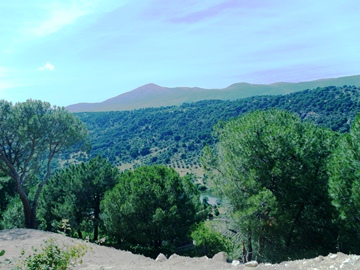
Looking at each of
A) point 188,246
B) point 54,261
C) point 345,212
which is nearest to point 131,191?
point 188,246

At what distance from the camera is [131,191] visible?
18406 mm

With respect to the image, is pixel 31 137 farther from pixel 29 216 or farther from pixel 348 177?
pixel 348 177

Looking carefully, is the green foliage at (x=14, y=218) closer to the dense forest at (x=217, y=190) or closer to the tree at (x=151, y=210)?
the dense forest at (x=217, y=190)

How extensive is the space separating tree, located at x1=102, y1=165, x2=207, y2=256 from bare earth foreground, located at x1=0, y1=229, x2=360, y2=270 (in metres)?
4.91

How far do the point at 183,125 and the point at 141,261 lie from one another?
117612 mm

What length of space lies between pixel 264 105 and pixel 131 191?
339ft

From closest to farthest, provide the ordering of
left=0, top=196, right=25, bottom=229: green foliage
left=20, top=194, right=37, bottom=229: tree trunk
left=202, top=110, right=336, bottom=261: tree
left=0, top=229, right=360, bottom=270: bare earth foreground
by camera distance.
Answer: left=0, top=229, right=360, bottom=270: bare earth foreground
left=202, top=110, right=336, bottom=261: tree
left=20, top=194, right=37, bottom=229: tree trunk
left=0, top=196, right=25, bottom=229: green foliage

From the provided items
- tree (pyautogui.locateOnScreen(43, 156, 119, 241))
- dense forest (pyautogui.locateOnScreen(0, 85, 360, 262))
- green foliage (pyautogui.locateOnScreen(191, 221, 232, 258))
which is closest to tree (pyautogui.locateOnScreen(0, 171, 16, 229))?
dense forest (pyautogui.locateOnScreen(0, 85, 360, 262))

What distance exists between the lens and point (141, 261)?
33.9ft

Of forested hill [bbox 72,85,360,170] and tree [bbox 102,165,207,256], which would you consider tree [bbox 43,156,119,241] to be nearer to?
tree [bbox 102,165,207,256]

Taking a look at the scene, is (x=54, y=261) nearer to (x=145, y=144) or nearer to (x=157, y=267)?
(x=157, y=267)

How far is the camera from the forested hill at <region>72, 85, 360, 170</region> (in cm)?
8281

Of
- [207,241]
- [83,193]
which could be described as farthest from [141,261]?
[83,193]

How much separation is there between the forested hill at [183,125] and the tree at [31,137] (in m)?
45.6
